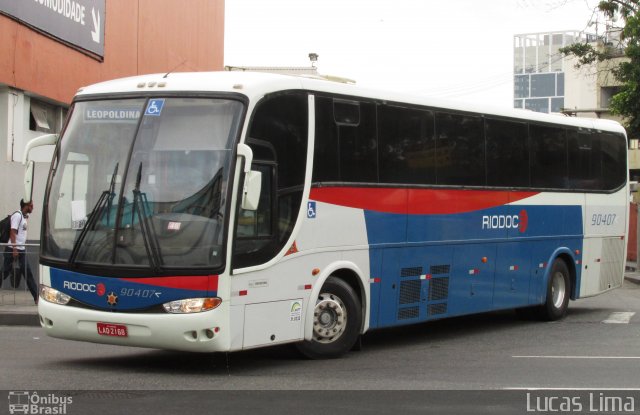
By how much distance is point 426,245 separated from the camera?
526 inches

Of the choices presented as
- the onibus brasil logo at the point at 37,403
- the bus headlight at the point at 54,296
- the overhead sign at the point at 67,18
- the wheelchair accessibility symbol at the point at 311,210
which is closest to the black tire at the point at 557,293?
the wheelchair accessibility symbol at the point at 311,210

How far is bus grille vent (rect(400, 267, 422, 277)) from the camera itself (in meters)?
12.9

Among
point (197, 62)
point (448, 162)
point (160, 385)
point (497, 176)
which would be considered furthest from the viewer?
point (197, 62)

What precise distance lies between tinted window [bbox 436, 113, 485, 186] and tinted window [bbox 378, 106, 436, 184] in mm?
220

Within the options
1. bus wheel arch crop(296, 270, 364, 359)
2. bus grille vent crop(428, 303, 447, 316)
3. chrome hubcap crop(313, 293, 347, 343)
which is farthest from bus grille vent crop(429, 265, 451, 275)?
chrome hubcap crop(313, 293, 347, 343)

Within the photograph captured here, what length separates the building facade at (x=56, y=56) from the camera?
1995 centimetres

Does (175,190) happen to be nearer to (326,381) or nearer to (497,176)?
(326,381)

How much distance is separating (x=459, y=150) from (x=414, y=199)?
4.47 feet

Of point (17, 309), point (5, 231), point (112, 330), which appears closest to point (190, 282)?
point (112, 330)

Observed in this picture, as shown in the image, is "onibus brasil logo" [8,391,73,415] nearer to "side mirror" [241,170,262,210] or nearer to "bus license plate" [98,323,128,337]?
"bus license plate" [98,323,128,337]

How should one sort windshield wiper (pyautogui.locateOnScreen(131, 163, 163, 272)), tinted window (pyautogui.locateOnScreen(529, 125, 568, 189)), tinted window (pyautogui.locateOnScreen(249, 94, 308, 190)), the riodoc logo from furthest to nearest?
tinted window (pyautogui.locateOnScreen(529, 125, 568, 189))
the riodoc logo
tinted window (pyautogui.locateOnScreen(249, 94, 308, 190))
windshield wiper (pyautogui.locateOnScreen(131, 163, 163, 272))

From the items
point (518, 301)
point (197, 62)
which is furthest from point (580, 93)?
point (518, 301)

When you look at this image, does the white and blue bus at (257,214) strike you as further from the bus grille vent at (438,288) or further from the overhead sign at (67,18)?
the overhead sign at (67,18)

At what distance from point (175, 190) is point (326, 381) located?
240 cm
